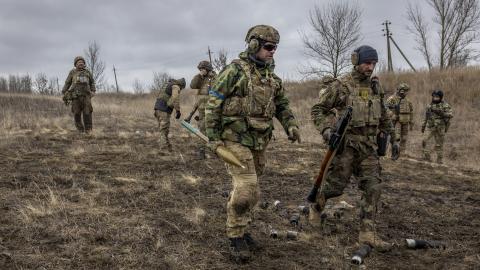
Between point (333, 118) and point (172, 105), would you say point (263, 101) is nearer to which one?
point (333, 118)

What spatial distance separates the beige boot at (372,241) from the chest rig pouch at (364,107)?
108cm

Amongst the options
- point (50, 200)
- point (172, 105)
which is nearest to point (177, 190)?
point (50, 200)

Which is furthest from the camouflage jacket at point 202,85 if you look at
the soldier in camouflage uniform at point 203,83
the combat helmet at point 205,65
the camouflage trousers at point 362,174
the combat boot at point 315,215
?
the camouflage trousers at point 362,174

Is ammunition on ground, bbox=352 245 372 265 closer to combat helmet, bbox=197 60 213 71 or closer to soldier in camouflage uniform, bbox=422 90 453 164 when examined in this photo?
combat helmet, bbox=197 60 213 71

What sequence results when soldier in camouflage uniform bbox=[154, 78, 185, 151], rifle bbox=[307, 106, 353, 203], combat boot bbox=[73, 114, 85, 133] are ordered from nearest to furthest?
1. rifle bbox=[307, 106, 353, 203]
2. soldier in camouflage uniform bbox=[154, 78, 185, 151]
3. combat boot bbox=[73, 114, 85, 133]

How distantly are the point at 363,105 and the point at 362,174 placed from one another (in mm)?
706

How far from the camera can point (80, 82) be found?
37.7 ft

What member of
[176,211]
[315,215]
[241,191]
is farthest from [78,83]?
[241,191]

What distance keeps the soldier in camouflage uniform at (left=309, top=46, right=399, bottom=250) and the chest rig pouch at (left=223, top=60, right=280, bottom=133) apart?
786 millimetres

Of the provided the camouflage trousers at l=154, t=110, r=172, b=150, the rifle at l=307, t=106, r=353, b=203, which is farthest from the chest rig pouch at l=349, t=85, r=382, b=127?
the camouflage trousers at l=154, t=110, r=172, b=150

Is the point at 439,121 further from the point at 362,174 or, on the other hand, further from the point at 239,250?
the point at 239,250

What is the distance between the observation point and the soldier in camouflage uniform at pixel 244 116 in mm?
3857

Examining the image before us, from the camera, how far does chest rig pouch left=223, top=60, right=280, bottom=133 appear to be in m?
3.94

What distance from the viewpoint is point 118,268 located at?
11.7 feet
